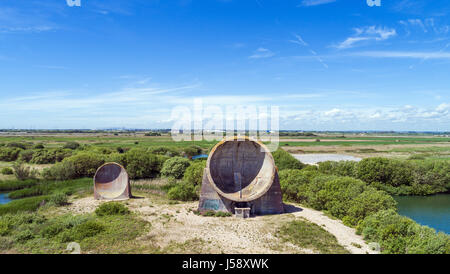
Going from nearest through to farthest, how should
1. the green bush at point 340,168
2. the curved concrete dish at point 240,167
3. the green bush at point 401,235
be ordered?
the green bush at point 401,235
the curved concrete dish at point 240,167
the green bush at point 340,168

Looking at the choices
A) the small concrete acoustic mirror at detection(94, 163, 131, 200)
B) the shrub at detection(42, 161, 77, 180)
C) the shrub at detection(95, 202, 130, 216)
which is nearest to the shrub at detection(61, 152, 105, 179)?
the shrub at detection(42, 161, 77, 180)

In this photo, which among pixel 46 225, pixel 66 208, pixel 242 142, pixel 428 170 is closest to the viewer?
pixel 46 225

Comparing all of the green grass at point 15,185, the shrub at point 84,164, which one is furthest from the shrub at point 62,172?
the green grass at point 15,185

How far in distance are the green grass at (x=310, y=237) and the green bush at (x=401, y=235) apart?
2392 mm

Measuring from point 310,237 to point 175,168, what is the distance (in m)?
26.0

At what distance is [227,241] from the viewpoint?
594 inches

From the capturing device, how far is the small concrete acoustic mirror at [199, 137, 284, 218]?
64.5 ft

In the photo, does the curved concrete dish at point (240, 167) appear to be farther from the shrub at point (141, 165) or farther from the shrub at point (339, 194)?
the shrub at point (141, 165)

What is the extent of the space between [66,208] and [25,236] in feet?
25.4

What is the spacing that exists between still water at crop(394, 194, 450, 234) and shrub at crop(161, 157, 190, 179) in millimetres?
27827

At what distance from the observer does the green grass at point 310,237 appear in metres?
14.2

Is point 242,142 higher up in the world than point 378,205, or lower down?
higher up
